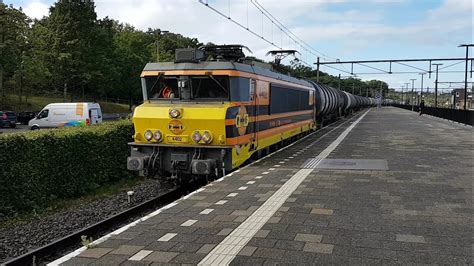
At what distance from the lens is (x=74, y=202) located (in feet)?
34.9

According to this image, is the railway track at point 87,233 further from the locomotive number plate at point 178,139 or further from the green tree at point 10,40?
the green tree at point 10,40

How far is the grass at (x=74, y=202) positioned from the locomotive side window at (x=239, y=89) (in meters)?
4.11

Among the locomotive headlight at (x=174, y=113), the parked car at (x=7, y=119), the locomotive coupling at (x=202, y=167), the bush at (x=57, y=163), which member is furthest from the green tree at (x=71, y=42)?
the locomotive coupling at (x=202, y=167)

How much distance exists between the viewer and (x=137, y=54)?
65.1 m

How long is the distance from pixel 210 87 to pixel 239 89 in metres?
0.69

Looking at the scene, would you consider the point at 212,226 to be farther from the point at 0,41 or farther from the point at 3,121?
the point at 0,41

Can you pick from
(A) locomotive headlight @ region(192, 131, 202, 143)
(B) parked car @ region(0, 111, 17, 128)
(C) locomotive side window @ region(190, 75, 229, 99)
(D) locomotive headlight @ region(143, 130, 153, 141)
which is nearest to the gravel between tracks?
(D) locomotive headlight @ region(143, 130, 153, 141)

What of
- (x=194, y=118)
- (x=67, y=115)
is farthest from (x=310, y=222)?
(x=67, y=115)

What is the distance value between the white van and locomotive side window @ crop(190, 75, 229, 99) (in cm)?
1792

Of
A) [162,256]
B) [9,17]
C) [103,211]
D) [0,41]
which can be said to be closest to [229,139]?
[103,211]

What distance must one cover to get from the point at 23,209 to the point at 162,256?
5.63m

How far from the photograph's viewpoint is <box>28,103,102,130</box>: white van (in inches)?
1074

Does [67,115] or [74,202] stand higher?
[67,115]

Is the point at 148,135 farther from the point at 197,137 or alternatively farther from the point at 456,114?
the point at 456,114
